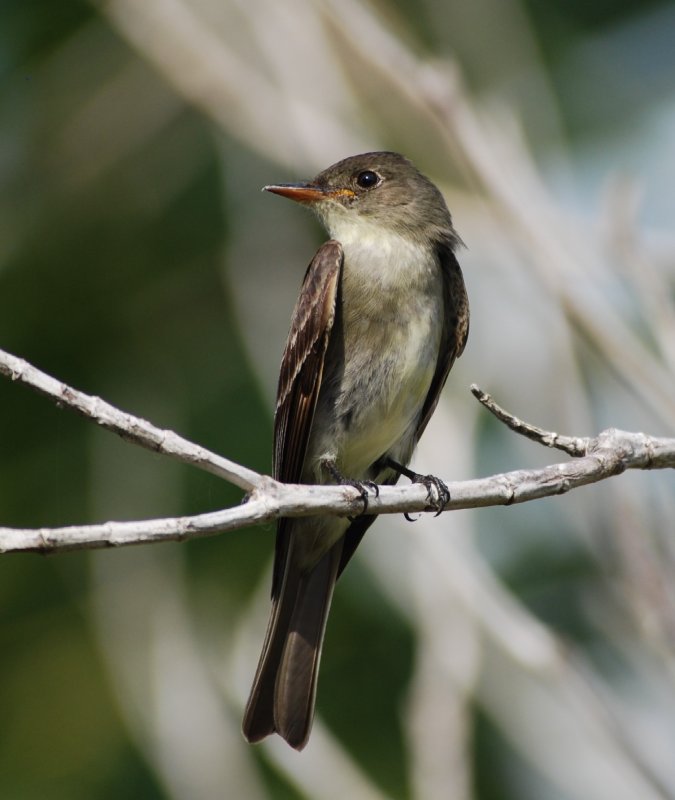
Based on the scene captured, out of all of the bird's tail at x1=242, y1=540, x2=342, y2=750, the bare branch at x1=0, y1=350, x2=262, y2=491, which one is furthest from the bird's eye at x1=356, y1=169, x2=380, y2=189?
the bare branch at x1=0, y1=350, x2=262, y2=491

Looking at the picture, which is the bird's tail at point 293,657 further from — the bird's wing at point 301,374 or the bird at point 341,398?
the bird's wing at point 301,374

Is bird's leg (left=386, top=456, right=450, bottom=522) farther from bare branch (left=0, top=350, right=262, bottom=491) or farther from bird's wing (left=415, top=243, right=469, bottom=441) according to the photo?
bare branch (left=0, top=350, right=262, bottom=491)

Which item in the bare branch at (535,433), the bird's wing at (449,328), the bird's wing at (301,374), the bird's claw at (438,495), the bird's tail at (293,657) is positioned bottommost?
the bird's tail at (293,657)

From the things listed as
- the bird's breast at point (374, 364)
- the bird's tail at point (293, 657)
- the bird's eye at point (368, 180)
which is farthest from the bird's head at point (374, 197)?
the bird's tail at point (293, 657)

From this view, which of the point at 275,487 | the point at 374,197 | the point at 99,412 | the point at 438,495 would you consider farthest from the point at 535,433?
the point at 374,197

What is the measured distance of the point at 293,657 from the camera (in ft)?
17.4

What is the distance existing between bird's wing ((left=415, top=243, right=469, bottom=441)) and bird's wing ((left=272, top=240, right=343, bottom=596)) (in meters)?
0.51

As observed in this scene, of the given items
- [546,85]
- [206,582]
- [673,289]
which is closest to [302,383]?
[546,85]

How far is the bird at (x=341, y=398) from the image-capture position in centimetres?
523

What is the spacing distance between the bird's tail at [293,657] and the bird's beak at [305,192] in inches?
56.6

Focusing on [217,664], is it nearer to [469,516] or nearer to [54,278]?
[469,516]

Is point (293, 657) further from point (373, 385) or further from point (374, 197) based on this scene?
point (374, 197)

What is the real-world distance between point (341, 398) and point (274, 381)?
1.32 metres

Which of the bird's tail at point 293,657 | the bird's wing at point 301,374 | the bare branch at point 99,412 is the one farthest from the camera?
the bird's wing at point 301,374
